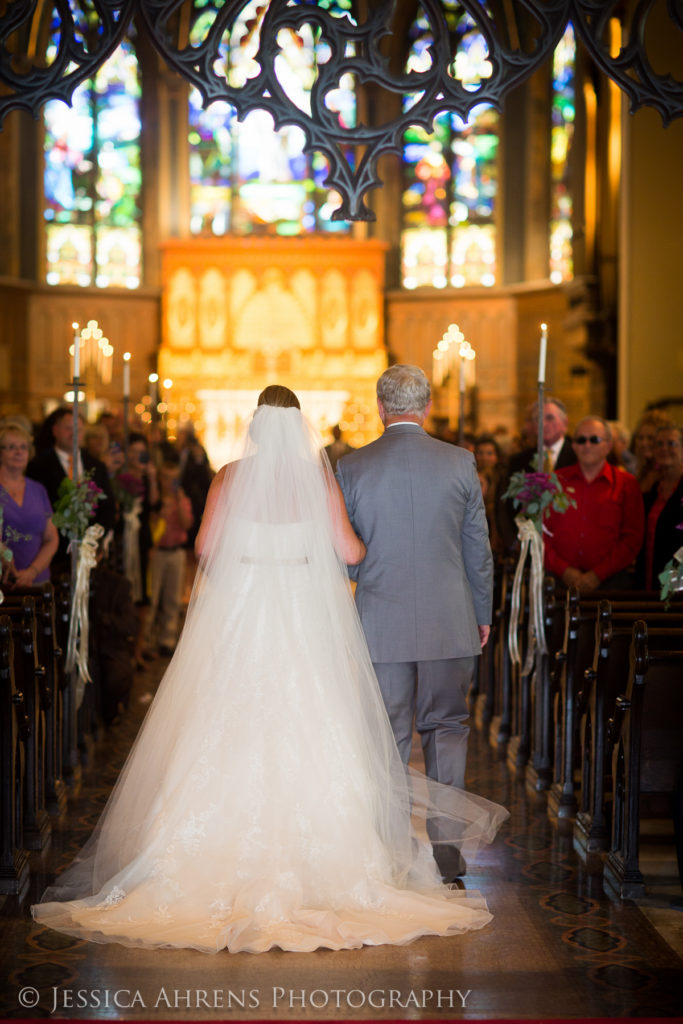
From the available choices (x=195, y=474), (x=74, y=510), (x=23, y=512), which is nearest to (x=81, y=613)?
(x=74, y=510)

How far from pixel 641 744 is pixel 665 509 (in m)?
2.28

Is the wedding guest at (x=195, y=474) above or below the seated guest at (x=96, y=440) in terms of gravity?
below

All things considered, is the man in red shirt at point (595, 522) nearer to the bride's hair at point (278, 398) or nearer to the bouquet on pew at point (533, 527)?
the bouquet on pew at point (533, 527)

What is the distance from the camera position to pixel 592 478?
6598 mm

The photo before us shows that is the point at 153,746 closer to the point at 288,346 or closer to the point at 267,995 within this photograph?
the point at 267,995

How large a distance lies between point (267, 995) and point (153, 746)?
1092 millimetres

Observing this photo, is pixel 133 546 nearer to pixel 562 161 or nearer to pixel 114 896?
pixel 114 896

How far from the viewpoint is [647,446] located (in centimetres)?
763

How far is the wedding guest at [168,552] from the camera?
923cm

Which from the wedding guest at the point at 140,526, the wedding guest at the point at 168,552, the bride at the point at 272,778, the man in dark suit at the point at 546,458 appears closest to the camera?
the bride at the point at 272,778

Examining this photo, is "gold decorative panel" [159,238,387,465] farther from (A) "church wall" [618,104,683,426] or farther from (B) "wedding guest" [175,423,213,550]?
(B) "wedding guest" [175,423,213,550]

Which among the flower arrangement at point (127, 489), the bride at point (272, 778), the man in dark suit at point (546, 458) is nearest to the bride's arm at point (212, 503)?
the bride at point (272, 778)

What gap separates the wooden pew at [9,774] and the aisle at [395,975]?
11 centimetres

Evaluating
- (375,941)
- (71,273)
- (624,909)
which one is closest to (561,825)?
(624,909)
